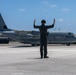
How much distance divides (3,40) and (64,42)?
2364 cm

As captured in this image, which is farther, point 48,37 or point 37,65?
point 48,37

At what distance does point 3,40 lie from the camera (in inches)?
3059

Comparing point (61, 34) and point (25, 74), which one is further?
point (61, 34)

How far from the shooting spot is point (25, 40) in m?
55.5

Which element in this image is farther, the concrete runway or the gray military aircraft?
the gray military aircraft

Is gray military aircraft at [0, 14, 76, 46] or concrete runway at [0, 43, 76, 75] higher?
gray military aircraft at [0, 14, 76, 46]

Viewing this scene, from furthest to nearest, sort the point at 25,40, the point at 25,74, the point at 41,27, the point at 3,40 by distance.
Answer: the point at 3,40 < the point at 25,40 < the point at 41,27 < the point at 25,74

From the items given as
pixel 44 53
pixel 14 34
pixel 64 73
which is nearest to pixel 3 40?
pixel 14 34

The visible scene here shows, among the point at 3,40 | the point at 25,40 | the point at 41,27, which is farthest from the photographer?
the point at 3,40

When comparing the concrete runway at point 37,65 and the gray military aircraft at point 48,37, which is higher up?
the gray military aircraft at point 48,37

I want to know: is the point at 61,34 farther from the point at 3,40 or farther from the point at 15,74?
the point at 15,74

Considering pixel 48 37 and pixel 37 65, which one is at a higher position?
pixel 48 37

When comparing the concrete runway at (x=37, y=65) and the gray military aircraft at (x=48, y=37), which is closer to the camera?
the concrete runway at (x=37, y=65)

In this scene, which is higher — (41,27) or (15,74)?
(41,27)
